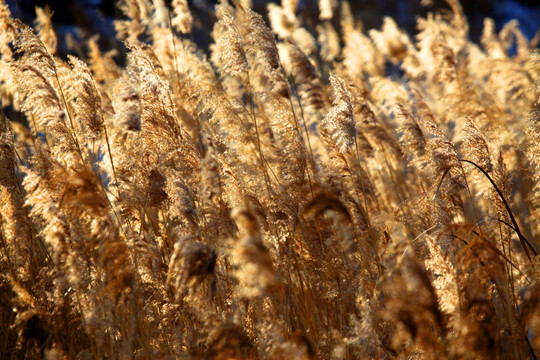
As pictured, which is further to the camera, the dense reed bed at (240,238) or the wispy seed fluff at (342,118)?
the wispy seed fluff at (342,118)

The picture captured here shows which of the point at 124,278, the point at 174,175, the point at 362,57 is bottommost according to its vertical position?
the point at 124,278

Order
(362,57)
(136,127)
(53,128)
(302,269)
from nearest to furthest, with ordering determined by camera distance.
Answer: (136,127), (53,128), (302,269), (362,57)

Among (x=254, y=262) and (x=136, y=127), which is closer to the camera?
(x=254, y=262)

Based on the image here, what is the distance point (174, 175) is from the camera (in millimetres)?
2266

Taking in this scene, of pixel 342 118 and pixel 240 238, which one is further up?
pixel 342 118

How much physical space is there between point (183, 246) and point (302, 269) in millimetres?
1353

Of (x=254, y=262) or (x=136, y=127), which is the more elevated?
(x=136, y=127)

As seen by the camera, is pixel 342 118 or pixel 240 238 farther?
pixel 342 118

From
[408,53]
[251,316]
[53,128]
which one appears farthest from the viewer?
[408,53]

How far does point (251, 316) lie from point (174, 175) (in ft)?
2.75

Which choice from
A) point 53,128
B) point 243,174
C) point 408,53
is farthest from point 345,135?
point 408,53

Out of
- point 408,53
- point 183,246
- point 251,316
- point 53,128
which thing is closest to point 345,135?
point 251,316

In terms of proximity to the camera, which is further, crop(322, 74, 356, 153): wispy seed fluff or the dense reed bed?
crop(322, 74, 356, 153): wispy seed fluff

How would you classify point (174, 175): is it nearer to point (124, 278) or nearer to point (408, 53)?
point (124, 278)
